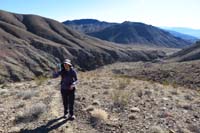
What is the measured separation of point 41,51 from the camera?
105750mm

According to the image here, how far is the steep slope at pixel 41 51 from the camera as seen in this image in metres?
82.7

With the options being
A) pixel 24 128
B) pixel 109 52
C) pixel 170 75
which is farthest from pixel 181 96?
pixel 109 52

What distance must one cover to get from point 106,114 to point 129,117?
707 mm

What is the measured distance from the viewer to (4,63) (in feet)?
257

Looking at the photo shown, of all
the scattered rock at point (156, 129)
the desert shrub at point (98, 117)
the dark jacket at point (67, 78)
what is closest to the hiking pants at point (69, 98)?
the dark jacket at point (67, 78)

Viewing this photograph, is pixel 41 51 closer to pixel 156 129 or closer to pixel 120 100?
pixel 120 100

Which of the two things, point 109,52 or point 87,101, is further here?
point 109,52

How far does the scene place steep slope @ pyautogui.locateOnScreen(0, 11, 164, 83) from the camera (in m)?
82.7

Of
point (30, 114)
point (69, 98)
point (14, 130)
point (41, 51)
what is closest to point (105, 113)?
point (69, 98)

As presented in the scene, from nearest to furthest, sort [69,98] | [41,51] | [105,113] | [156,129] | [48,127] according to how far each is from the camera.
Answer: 1. [156,129]
2. [48,127]
3. [69,98]
4. [105,113]
5. [41,51]

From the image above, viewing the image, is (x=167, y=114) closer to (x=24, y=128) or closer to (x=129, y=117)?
(x=129, y=117)

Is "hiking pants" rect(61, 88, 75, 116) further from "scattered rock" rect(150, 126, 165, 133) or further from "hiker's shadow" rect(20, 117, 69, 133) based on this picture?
"scattered rock" rect(150, 126, 165, 133)

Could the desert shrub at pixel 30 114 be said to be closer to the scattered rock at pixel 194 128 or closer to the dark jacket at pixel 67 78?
the dark jacket at pixel 67 78

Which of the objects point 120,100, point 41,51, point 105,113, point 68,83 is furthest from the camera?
point 41,51
